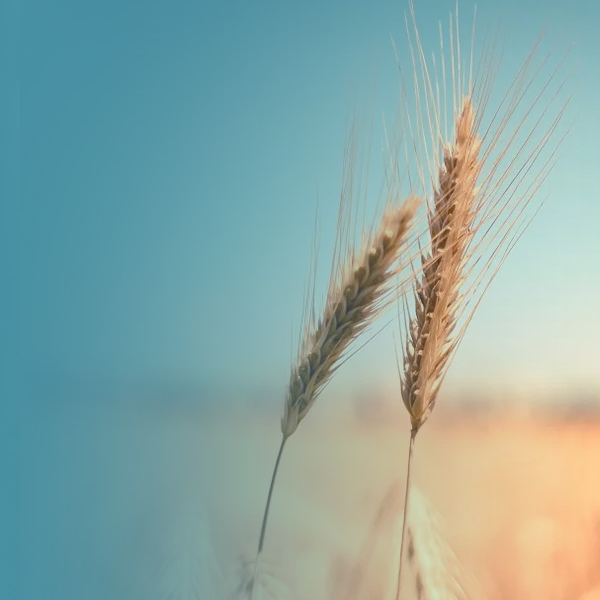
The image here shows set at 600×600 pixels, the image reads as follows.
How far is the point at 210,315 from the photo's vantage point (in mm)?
1309

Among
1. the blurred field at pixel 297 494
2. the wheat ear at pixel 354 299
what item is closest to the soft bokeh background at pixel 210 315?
the blurred field at pixel 297 494

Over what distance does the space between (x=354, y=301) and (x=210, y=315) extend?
0.91 ft

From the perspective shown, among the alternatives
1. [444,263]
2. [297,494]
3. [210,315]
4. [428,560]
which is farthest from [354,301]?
[428,560]

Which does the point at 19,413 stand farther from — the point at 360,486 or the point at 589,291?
the point at 589,291

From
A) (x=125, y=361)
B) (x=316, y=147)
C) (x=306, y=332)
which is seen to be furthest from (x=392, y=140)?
(x=125, y=361)

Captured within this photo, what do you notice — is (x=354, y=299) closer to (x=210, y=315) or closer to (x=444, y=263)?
(x=444, y=263)

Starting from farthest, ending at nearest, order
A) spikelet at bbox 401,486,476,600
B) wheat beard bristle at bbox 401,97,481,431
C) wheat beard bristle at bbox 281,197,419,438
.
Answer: spikelet at bbox 401,486,476,600 < wheat beard bristle at bbox 401,97,481,431 < wheat beard bristle at bbox 281,197,419,438

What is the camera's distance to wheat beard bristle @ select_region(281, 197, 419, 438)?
43.8 inches

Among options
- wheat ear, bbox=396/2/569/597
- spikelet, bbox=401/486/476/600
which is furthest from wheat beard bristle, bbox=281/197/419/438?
spikelet, bbox=401/486/476/600

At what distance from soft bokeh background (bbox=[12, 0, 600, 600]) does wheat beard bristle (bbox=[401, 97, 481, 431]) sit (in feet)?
0.47

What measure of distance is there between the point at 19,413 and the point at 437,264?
65 cm

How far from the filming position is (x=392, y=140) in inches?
56.2

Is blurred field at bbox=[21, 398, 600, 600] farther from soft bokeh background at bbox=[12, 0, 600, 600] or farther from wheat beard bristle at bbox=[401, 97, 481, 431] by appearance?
wheat beard bristle at bbox=[401, 97, 481, 431]

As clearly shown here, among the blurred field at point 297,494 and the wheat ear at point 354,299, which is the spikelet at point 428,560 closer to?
the blurred field at point 297,494
